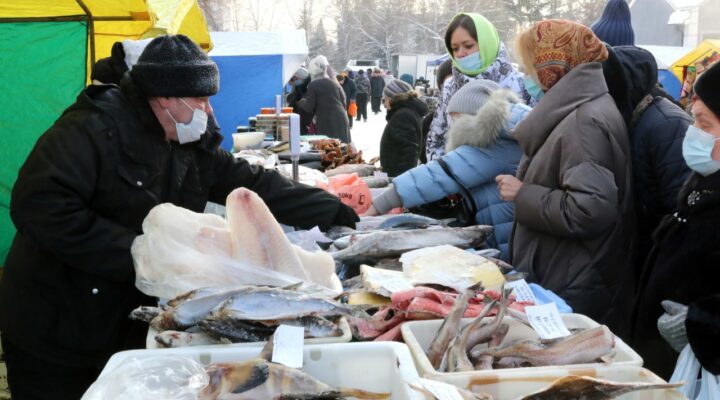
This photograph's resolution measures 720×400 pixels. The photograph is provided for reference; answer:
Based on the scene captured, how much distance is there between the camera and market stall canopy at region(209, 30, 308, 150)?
1187 centimetres

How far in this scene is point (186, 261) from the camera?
2.04 metres

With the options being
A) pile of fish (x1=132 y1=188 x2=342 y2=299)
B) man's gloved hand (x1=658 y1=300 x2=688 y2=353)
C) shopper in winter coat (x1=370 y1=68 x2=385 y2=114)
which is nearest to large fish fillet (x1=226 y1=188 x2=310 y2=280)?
pile of fish (x1=132 y1=188 x2=342 y2=299)

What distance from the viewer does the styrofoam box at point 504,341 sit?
158cm

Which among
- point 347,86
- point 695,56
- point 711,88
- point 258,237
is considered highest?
point 695,56

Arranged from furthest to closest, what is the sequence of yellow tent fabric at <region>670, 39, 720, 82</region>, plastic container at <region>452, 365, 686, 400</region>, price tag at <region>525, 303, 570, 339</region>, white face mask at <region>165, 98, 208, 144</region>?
yellow tent fabric at <region>670, 39, 720, 82</region> < white face mask at <region>165, 98, 208, 144</region> < price tag at <region>525, 303, 570, 339</region> < plastic container at <region>452, 365, 686, 400</region>

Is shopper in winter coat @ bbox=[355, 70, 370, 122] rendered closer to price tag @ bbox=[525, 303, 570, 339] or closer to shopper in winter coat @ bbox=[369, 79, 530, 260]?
shopper in winter coat @ bbox=[369, 79, 530, 260]

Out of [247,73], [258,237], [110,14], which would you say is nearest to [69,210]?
[258,237]

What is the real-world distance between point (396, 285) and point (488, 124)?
1.39m

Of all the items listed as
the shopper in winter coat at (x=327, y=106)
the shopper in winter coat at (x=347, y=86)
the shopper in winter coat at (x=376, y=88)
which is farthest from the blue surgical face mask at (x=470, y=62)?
the shopper in winter coat at (x=376, y=88)

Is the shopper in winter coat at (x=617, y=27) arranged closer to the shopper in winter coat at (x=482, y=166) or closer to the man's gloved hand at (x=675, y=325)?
the shopper in winter coat at (x=482, y=166)

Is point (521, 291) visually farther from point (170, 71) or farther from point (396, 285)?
point (170, 71)

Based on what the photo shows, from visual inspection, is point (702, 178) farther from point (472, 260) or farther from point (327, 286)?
point (327, 286)

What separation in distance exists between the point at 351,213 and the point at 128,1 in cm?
367

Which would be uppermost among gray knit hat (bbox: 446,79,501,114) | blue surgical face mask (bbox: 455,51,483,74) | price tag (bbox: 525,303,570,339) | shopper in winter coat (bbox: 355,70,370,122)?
blue surgical face mask (bbox: 455,51,483,74)
